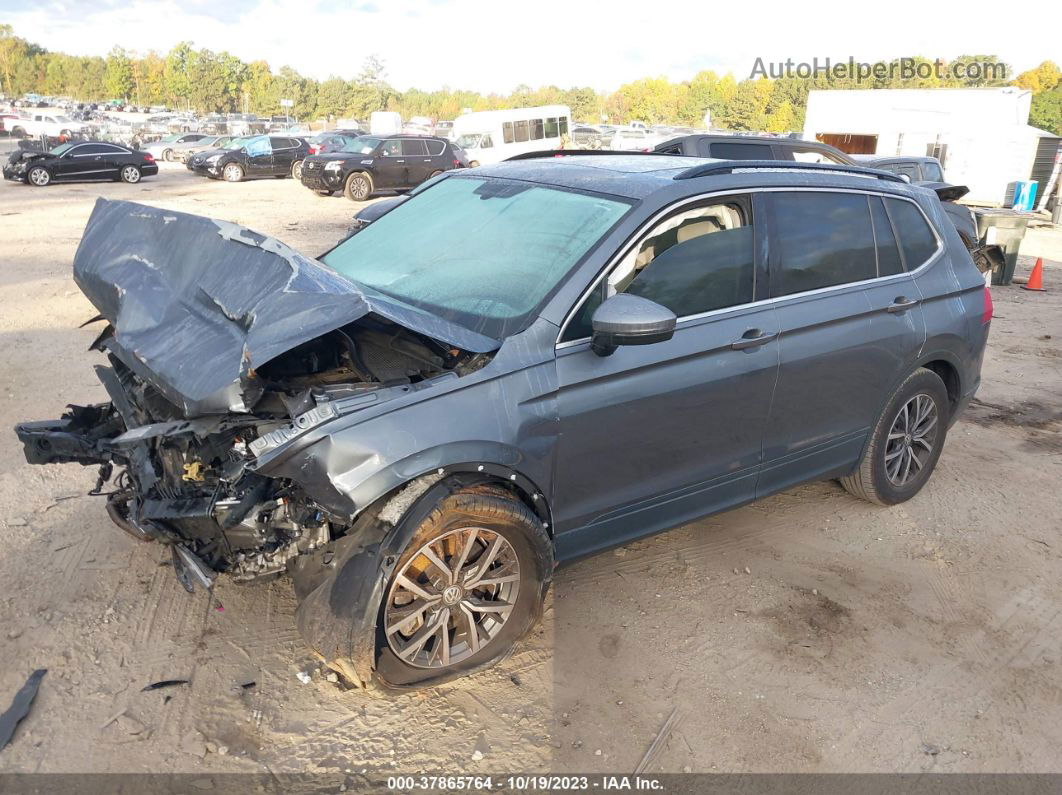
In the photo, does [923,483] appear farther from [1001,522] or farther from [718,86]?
[718,86]

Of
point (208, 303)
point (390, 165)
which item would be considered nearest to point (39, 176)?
point (390, 165)

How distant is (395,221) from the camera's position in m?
4.35

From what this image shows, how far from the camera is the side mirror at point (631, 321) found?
3000 mm

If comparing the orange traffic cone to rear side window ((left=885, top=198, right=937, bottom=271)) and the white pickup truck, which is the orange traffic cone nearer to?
rear side window ((left=885, top=198, right=937, bottom=271))

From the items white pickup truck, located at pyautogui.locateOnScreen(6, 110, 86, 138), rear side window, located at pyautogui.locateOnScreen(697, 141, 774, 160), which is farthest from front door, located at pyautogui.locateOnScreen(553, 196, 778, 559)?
white pickup truck, located at pyautogui.locateOnScreen(6, 110, 86, 138)

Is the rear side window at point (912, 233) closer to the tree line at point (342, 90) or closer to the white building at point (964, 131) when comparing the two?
the white building at point (964, 131)

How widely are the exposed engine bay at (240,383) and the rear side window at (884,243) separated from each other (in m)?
2.42

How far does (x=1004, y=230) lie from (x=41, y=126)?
152 feet

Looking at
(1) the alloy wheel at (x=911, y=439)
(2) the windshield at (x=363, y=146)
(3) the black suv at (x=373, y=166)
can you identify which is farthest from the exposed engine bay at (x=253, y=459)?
(2) the windshield at (x=363, y=146)

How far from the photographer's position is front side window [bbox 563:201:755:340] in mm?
3457

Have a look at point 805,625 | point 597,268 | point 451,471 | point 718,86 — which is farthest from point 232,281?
point 718,86

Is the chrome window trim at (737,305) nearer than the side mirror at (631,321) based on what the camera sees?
No

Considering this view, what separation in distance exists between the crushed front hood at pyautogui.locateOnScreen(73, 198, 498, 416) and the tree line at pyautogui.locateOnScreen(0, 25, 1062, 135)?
221ft

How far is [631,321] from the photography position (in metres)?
3.00
